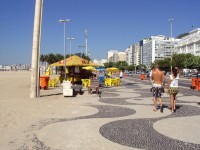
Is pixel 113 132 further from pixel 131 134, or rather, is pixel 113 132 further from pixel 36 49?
pixel 36 49

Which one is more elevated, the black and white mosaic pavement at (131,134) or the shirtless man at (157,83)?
the shirtless man at (157,83)

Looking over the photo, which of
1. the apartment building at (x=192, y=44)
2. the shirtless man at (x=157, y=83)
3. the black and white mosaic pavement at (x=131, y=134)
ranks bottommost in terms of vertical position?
the black and white mosaic pavement at (x=131, y=134)

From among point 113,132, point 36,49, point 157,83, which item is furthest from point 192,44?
point 113,132

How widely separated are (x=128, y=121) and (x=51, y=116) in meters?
2.61

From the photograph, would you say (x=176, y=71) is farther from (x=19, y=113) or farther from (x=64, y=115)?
(x=19, y=113)

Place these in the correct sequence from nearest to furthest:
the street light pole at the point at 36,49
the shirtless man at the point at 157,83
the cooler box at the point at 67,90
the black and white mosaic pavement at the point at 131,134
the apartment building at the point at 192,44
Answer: the black and white mosaic pavement at the point at 131,134 < the shirtless man at the point at 157,83 < the street light pole at the point at 36,49 < the cooler box at the point at 67,90 < the apartment building at the point at 192,44

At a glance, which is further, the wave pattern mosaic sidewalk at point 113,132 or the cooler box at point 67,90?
the cooler box at point 67,90

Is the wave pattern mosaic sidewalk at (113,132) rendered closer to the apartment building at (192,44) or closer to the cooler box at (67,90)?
the cooler box at (67,90)

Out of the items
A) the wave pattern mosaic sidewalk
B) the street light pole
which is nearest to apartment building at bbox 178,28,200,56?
the street light pole

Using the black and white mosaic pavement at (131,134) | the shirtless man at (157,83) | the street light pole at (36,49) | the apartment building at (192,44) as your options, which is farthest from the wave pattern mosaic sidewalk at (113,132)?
the apartment building at (192,44)

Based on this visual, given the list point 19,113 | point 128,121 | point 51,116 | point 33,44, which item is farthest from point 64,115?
point 33,44

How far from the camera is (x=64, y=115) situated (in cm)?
971

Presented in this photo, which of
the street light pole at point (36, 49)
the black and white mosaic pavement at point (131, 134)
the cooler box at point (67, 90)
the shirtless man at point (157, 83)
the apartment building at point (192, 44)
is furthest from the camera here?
the apartment building at point (192, 44)

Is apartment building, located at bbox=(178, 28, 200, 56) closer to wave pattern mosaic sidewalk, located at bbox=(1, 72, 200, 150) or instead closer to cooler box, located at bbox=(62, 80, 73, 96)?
cooler box, located at bbox=(62, 80, 73, 96)
